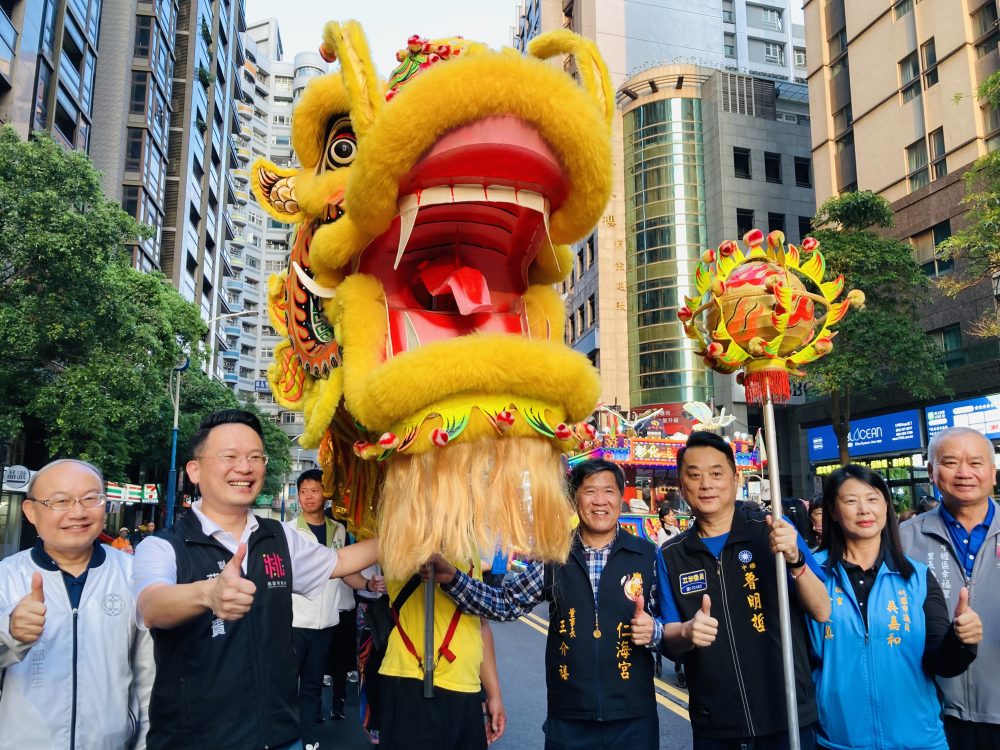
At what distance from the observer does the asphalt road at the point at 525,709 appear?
5.27 meters

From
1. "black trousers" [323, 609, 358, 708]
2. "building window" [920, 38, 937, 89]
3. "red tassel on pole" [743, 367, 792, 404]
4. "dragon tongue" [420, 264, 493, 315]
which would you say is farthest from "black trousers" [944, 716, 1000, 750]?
"building window" [920, 38, 937, 89]

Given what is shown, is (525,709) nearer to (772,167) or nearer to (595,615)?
(595,615)

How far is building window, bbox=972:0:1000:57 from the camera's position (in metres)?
21.2

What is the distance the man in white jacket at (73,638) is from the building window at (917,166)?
25.2 meters

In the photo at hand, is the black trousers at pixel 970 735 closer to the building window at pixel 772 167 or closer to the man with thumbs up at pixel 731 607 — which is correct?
the man with thumbs up at pixel 731 607

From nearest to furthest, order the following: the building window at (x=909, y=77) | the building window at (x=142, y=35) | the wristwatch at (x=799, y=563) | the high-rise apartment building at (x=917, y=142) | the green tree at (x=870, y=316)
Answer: the wristwatch at (x=799, y=563), the green tree at (x=870, y=316), the high-rise apartment building at (x=917, y=142), the building window at (x=909, y=77), the building window at (x=142, y=35)

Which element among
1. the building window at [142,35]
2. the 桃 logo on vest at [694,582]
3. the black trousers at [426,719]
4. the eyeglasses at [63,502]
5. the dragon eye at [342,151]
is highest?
the building window at [142,35]

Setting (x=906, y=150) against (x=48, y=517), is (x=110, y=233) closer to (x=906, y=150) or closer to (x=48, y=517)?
(x=48, y=517)

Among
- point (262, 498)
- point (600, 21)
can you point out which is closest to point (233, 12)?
point (600, 21)

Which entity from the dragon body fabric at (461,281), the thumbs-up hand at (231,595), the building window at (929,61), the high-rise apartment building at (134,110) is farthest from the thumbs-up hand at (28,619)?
the high-rise apartment building at (134,110)

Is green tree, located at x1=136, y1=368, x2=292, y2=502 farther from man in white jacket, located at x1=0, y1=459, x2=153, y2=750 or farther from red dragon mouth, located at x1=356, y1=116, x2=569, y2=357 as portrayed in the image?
red dragon mouth, located at x1=356, y1=116, x2=569, y2=357

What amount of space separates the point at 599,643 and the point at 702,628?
1.63 feet

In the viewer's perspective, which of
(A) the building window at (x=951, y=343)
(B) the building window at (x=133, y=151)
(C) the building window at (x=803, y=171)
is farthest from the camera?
(C) the building window at (x=803, y=171)

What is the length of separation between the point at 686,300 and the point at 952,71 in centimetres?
2350
